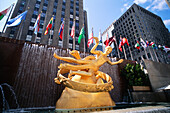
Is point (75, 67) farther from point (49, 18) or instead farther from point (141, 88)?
point (49, 18)

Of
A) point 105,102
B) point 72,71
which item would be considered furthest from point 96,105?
point 72,71

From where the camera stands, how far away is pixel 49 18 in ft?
89.1

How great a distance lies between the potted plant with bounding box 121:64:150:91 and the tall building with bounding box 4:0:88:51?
15.7m

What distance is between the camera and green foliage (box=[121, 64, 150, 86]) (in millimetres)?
10758

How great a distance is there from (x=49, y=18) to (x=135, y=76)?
84.8 ft

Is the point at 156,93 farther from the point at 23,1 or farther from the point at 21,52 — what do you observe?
the point at 23,1

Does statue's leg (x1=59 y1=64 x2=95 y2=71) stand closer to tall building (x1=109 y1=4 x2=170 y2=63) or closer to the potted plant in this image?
the potted plant

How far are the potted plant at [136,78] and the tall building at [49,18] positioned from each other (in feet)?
51.7

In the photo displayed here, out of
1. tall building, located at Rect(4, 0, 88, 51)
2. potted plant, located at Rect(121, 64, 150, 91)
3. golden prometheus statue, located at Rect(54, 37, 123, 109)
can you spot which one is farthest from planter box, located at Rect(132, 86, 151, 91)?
tall building, located at Rect(4, 0, 88, 51)

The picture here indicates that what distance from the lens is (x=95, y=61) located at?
628 cm

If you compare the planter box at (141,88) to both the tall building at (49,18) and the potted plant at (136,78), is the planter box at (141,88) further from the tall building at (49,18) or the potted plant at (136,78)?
the tall building at (49,18)

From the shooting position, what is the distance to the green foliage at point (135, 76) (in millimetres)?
10758

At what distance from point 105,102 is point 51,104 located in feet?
16.8

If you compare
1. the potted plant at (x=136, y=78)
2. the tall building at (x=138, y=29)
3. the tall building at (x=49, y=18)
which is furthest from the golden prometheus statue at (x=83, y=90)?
the tall building at (x=138, y=29)
